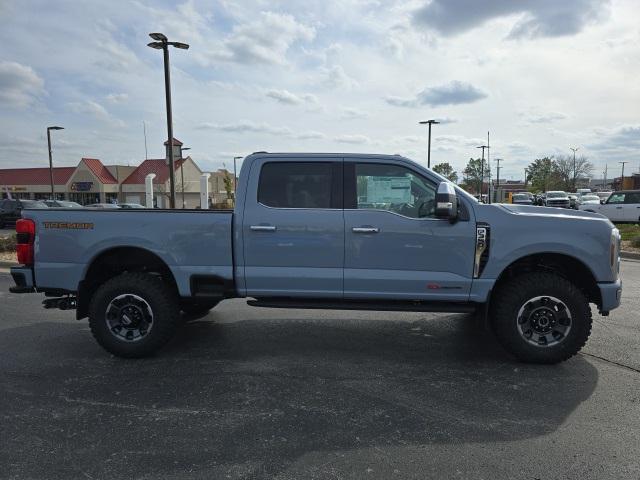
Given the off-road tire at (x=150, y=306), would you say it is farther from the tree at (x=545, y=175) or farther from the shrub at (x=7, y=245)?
the tree at (x=545, y=175)

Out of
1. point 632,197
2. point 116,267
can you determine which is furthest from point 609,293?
point 632,197

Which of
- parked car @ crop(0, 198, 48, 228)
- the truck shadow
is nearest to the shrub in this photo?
the truck shadow

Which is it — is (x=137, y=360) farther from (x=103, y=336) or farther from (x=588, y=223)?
(x=588, y=223)

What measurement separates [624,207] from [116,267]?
22792mm

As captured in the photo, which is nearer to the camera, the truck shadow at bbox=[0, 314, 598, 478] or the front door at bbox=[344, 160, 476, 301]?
the truck shadow at bbox=[0, 314, 598, 478]

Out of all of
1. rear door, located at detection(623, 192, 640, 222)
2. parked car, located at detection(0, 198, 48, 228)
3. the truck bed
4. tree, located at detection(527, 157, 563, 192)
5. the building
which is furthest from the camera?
tree, located at detection(527, 157, 563, 192)

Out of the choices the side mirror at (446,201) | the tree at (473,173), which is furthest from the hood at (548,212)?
the tree at (473,173)

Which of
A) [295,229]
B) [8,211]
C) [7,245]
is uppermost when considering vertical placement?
[295,229]

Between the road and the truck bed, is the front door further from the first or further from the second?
the truck bed

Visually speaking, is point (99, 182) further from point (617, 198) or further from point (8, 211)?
point (617, 198)

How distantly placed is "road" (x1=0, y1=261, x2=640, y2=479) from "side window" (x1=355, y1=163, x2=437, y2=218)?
5.00 feet

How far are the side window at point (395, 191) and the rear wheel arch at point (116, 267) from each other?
7.09 feet

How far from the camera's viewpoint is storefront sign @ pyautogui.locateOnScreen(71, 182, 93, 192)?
53719 mm

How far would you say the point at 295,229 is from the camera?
4.56 metres
